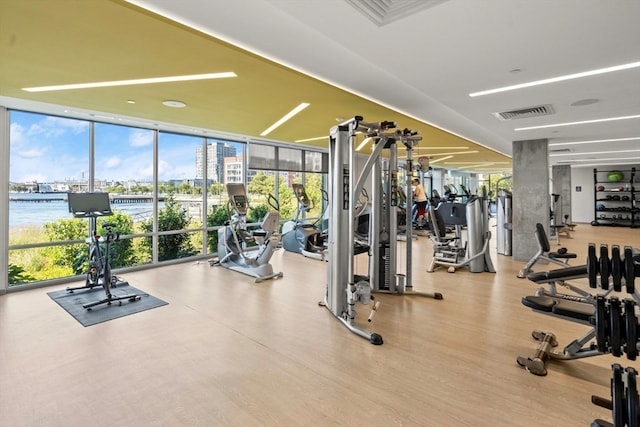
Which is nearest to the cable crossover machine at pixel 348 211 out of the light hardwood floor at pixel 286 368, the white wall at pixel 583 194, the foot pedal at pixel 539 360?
the light hardwood floor at pixel 286 368

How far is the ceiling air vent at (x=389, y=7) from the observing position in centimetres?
214

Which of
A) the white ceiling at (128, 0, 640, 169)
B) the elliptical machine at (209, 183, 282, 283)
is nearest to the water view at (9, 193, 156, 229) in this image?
the elliptical machine at (209, 183, 282, 283)

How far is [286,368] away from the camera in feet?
8.75

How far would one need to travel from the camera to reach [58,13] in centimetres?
225

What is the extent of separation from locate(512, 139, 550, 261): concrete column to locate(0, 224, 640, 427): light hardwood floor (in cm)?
299

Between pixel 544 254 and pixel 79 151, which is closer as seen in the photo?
pixel 544 254

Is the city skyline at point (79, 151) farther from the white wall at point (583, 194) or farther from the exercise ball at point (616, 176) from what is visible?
the exercise ball at point (616, 176)

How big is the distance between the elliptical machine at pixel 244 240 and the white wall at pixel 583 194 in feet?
48.9

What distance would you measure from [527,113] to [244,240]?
4887mm

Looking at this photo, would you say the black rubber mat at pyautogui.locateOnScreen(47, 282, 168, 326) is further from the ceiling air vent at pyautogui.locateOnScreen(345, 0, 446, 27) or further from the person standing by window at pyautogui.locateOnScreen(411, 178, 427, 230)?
the person standing by window at pyautogui.locateOnScreen(411, 178, 427, 230)

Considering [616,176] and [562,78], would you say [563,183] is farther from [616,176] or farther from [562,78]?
[562,78]

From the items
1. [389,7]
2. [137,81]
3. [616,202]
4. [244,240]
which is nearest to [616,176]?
[616,202]

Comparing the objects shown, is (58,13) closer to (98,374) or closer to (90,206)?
(98,374)

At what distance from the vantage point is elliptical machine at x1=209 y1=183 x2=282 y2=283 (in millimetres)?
5531
